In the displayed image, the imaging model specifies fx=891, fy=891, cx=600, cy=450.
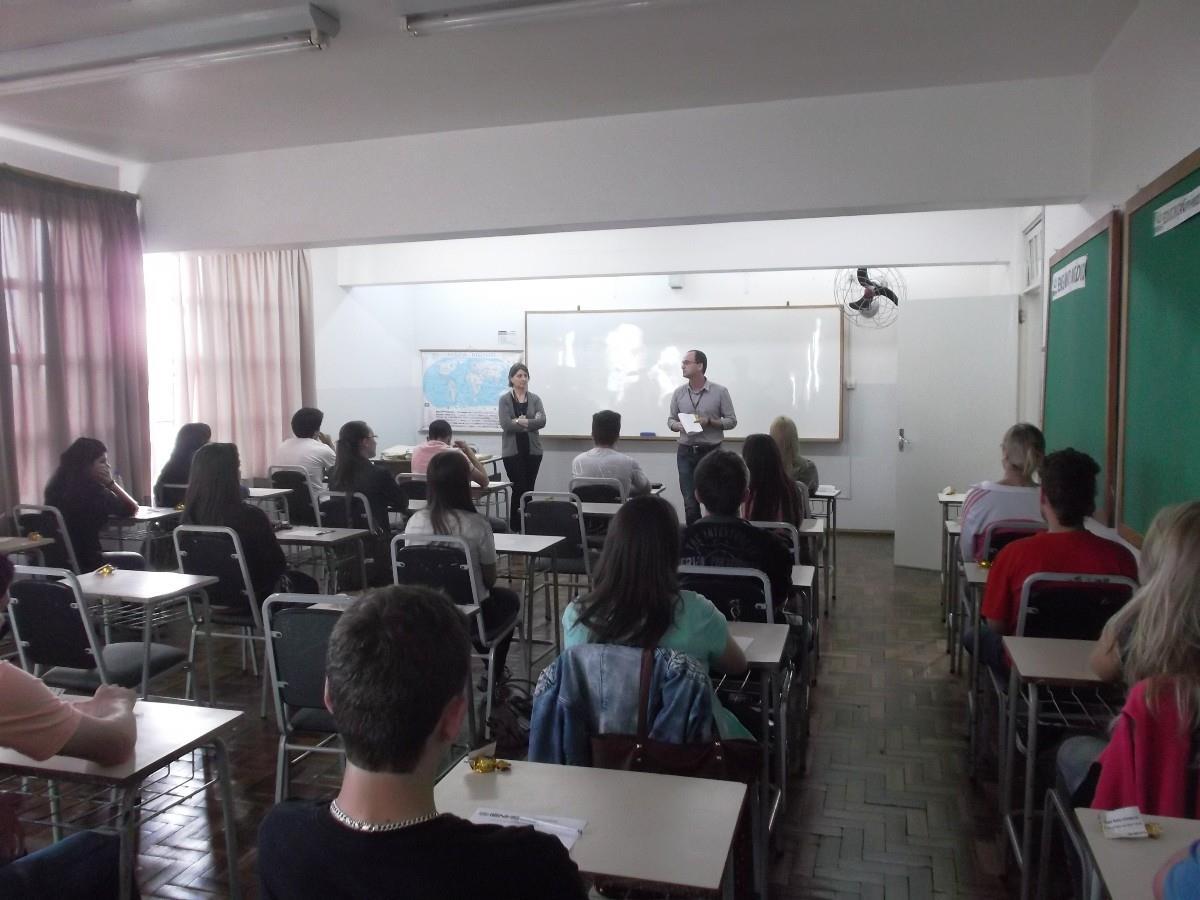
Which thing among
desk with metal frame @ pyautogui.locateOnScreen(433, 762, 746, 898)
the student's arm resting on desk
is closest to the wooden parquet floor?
the student's arm resting on desk

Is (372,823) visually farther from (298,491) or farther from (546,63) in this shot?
(298,491)

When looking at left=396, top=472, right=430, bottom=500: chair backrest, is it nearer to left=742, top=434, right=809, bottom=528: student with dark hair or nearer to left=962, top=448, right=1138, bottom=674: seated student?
left=742, top=434, right=809, bottom=528: student with dark hair

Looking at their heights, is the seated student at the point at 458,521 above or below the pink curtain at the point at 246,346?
below

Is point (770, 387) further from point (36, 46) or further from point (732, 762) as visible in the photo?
point (732, 762)

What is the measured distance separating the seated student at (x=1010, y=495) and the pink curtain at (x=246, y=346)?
221 inches

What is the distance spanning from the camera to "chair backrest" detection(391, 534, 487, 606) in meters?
3.39

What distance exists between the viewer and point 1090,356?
385 cm

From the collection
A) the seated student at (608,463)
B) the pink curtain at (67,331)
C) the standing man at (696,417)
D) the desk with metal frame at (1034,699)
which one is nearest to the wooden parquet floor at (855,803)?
the desk with metal frame at (1034,699)

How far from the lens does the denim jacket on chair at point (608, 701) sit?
5.79 feet

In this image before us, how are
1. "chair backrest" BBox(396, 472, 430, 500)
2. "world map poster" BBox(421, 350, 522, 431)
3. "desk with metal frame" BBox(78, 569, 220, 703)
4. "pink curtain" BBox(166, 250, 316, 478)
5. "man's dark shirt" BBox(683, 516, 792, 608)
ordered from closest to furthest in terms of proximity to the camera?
"man's dark shirt" BBox(683, 516, 792, 608), "desk with metal frame" BBox(78, 569, 220, 703), "chair backrest" BBox(396, 472, 430, 500), "pink curtain" BBox(166, 250, 316, 478), "world map poster" BBox(421, 350, 522, 431)

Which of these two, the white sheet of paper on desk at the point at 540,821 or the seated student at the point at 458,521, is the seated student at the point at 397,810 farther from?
the seated student at the point at 458,521

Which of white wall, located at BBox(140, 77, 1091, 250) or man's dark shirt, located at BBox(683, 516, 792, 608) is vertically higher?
white wall, located at BBox(140, 77, 1091, 250)

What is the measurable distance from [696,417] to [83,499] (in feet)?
12.7

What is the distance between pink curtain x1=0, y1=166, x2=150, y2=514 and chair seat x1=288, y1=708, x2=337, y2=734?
349 cm
